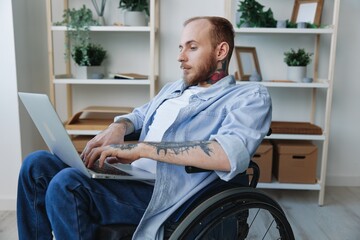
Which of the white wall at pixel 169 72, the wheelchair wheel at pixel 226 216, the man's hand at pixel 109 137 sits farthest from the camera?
the white wall at pixel 169 72

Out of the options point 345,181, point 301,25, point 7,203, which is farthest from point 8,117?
point 345,181

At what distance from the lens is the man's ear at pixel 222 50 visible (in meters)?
1.30

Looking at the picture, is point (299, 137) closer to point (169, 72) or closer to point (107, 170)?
point (169, 72)

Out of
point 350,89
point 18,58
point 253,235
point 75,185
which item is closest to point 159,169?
point 75,185

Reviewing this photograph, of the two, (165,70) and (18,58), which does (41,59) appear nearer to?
(18,58)

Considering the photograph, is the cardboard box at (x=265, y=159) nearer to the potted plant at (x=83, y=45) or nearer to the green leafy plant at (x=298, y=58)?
the green leafy plant at (x=298, y=58)

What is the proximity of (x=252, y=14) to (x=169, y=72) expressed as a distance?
2.32ft

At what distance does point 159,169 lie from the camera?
1.08 metres

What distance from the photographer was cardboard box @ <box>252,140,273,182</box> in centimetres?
227

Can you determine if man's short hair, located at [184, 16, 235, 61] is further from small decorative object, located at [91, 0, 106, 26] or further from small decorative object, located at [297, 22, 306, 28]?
small decorative object, located at [91, 0, 106, 26]

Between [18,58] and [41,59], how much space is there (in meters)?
0.36

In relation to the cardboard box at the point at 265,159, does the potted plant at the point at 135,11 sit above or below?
above

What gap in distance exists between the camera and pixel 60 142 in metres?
1.08

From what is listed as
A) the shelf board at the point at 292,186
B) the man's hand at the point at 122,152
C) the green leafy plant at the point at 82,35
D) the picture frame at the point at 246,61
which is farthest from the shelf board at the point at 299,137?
the man's hand at the point at 122,152
